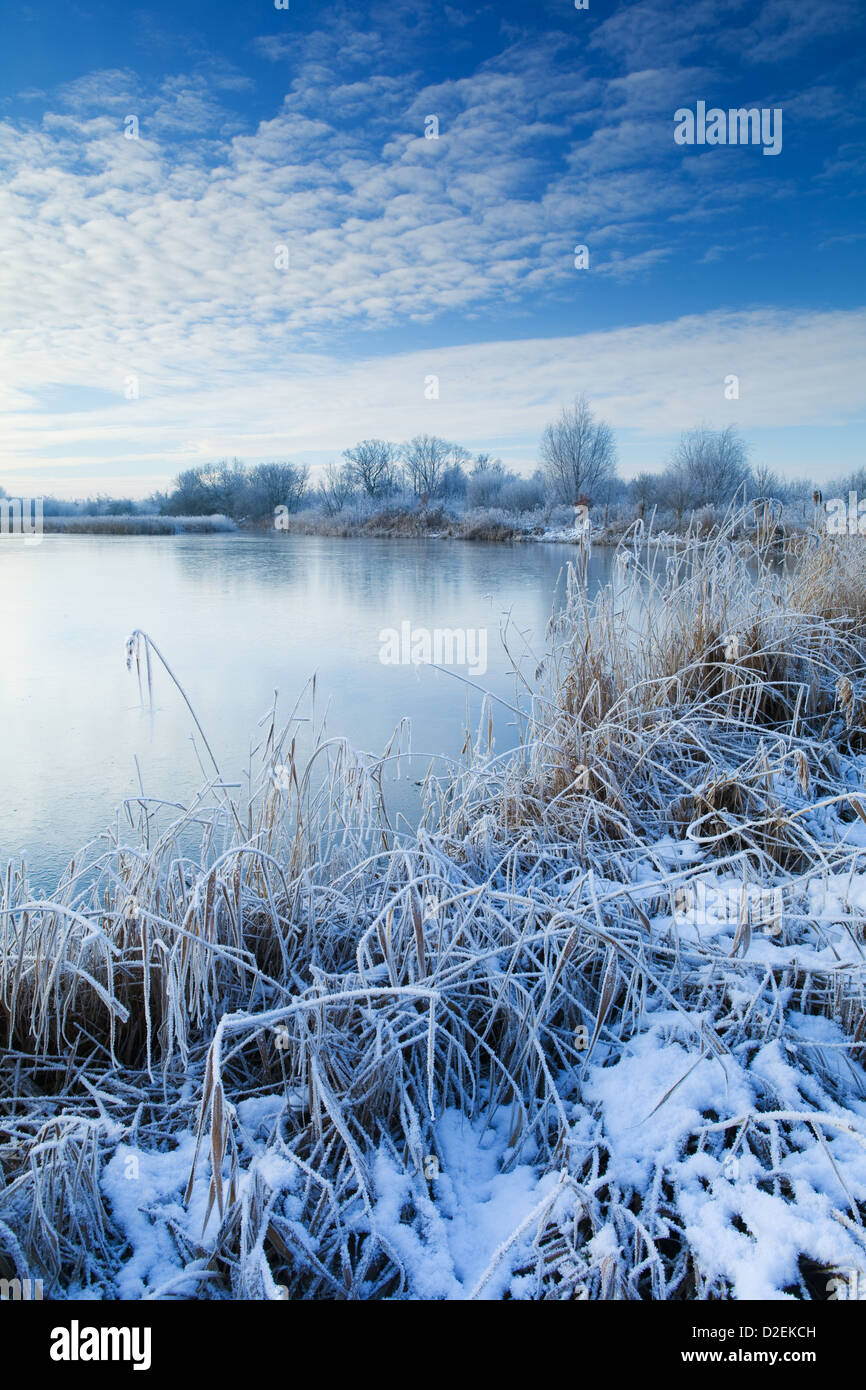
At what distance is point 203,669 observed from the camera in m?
5.49

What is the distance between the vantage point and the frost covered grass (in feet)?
4.10

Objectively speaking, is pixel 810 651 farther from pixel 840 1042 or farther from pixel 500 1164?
pixel 500 1164

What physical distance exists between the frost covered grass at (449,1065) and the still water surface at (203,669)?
85cm

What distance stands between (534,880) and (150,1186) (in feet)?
4.18

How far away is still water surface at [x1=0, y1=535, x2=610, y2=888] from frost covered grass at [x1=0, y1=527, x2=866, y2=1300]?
2.77ft

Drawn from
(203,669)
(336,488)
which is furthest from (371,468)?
(203,669)

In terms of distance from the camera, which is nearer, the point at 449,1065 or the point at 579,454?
the point at 449,1065

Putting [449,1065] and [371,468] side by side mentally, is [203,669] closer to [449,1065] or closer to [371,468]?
[449,1065]

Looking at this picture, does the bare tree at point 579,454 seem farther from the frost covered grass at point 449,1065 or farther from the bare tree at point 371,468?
the frost covered grass at point 449,1065

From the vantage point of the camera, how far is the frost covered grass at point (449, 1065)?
1.25 metres

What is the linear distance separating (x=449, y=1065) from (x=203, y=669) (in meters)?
4.30

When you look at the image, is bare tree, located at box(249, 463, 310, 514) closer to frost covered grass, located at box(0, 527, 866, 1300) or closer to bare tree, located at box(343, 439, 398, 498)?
bare tree, located at box(343, 439, 398, 498)

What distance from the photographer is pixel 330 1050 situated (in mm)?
1576

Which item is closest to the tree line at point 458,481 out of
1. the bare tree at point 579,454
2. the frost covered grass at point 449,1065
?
the bare tree at point 579,454
